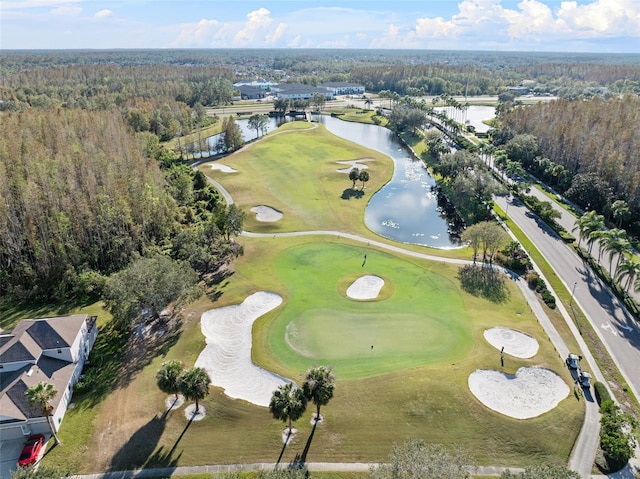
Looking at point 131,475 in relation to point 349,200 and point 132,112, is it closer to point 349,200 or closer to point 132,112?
point 349,200

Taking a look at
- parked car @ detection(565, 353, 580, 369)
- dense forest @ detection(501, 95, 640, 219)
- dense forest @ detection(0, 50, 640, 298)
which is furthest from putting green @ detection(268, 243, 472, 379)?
dense forest @ detection(501, 95, 640, 219)

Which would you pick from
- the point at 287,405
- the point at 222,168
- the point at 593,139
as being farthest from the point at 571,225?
the point at 222,168

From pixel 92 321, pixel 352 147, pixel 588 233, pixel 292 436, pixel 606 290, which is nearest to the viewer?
pixel 292 436

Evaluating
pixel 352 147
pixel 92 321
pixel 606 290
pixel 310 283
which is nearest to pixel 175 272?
pixel 92 321

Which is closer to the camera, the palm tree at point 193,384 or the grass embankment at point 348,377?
the grass embankment at point 348,377

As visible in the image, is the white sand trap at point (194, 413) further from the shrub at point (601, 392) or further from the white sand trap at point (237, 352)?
the shrub at point (601, 392)

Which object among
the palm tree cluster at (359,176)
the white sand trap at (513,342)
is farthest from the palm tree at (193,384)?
the palm tree cluster at (359,176)
